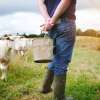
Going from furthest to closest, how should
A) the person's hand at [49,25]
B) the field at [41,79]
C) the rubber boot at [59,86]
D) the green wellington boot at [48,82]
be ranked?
the field at [41,79]
the green wellington boot at [48,82]
the rubber boot at [59,86]
the person's hand at [49,25]

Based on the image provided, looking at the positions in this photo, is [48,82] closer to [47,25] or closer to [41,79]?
[47,25]

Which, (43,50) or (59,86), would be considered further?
(59,86)

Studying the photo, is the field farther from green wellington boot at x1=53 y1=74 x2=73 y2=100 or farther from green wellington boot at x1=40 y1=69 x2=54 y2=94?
green wellington boot at x1=53 y1=74 x2=73 y2=100

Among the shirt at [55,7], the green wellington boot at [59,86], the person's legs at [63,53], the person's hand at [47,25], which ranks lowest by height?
the green wellington boot at [59,86]

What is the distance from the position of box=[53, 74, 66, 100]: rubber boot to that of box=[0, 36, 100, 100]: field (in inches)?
27.5

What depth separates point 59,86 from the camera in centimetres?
729

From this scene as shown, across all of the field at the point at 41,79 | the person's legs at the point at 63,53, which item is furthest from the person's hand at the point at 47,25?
the field at the point at 41,79

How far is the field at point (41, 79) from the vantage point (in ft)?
27.3

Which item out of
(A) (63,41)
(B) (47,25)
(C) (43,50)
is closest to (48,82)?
(C) (43,50)

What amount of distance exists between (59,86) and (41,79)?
7.16 feet

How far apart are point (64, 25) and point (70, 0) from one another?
1.09ft

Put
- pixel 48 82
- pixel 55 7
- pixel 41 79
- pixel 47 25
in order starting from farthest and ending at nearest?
pixel 41 79 < pixel 48 82 < pixel 55 7 < pixel 47 25

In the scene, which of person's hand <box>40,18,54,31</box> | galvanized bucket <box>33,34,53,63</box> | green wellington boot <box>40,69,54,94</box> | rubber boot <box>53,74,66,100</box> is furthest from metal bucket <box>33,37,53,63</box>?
green wellington boot <box>40,69,54,94</box>

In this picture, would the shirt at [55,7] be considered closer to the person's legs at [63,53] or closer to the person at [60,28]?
the person at [60,28]
